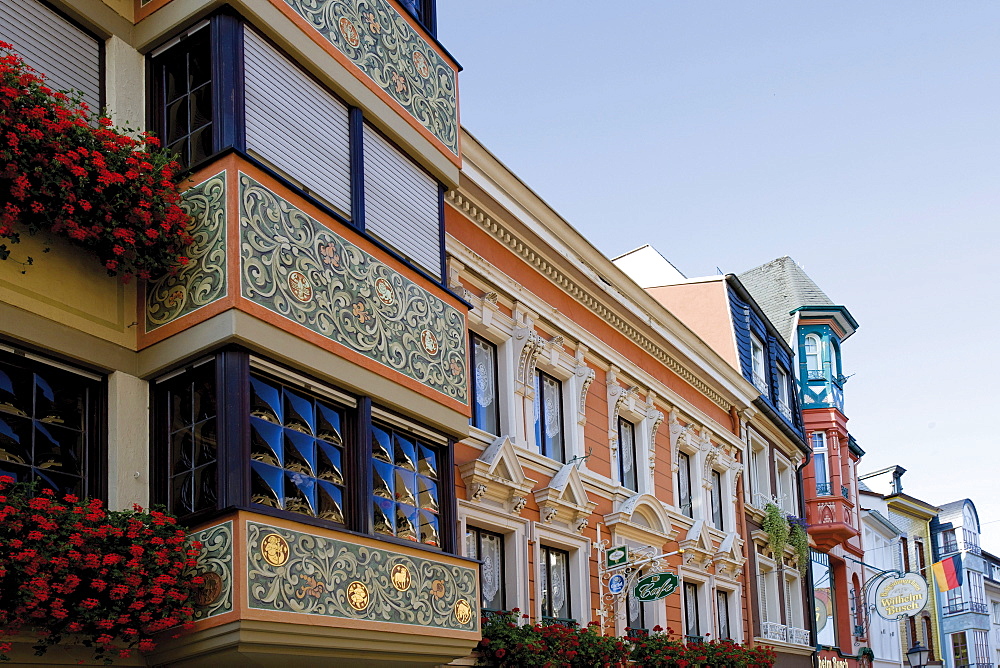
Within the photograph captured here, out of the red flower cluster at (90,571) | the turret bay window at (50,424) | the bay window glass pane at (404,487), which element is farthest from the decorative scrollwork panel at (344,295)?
the red flower cluster at (90,571)

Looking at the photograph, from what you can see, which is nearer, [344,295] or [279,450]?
[279,450]

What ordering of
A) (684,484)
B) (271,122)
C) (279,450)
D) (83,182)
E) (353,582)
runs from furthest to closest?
(684,484) → (271,122) → (353,582) → (279,450) → (83,182)

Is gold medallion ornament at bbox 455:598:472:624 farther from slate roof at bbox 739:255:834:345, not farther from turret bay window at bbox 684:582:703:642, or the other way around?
slate roof at bbox 739:255:834:345

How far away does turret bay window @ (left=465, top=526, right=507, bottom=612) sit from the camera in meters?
15.0

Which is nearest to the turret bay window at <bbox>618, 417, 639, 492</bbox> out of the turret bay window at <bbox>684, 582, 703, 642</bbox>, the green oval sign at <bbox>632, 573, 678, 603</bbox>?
the green oval sign at <bbox>632, 573, 678, 603</bbox>

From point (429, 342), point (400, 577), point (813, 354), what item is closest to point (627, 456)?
point (429, 342)

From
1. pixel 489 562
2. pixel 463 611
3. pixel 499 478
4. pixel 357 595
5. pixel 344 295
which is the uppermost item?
pixel 344 295

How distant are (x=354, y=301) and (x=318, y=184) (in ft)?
3.78

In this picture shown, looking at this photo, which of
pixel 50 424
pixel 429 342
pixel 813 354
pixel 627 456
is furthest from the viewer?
pixel 813 354

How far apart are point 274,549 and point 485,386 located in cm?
740

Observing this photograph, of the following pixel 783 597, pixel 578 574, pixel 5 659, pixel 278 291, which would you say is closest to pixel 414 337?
pixel 278 291

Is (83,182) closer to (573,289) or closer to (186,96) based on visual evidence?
(186,96)

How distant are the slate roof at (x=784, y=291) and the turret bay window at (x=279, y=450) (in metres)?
28.6

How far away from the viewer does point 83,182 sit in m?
8.70
